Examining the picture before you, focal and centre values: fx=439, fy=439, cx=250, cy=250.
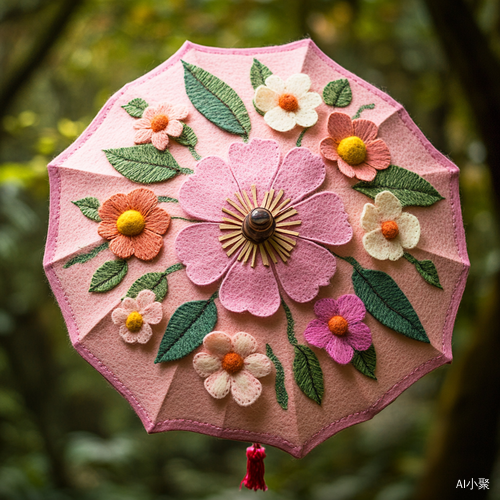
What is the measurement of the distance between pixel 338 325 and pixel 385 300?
108 mm

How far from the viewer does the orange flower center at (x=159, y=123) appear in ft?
2.68

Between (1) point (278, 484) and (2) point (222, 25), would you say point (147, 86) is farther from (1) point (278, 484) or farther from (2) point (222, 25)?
(1) point (278, 484)

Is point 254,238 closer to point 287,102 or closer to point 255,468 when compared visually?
point 287,102

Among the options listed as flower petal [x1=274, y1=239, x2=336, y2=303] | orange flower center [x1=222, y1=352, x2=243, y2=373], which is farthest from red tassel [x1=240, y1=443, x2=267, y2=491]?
flower petal [x1=274, y1=239, x2=336, y2=303]

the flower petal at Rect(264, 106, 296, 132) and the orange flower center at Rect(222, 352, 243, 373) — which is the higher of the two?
the flower petal at Rect(264, 106, 296, 132)

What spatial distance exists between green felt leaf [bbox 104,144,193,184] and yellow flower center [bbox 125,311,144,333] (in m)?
0.24

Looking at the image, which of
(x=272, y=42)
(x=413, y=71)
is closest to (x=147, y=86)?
(x=272, y=42)

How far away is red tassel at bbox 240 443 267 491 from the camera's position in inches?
35.0

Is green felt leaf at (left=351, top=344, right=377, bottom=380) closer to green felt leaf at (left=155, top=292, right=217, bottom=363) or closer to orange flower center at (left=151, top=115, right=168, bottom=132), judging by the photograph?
green felt leaf at (left=155, top=292, right=217, bottom=363)

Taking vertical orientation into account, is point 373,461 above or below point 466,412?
below

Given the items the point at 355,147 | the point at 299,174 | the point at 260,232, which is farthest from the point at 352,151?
the point at 260,232

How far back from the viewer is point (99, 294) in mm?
787

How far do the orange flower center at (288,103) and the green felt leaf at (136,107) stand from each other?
263 mm

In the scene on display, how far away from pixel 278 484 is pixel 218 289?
200 cm
